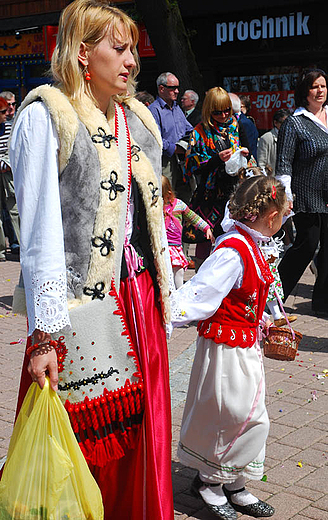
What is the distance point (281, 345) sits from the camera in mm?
3566

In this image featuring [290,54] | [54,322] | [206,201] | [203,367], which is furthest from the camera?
[290,54]

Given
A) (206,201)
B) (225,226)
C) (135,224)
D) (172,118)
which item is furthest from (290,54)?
(135,224)

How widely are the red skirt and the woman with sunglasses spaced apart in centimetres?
391

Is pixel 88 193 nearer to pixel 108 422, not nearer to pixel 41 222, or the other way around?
pixel 41 222

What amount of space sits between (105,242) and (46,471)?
773 millimetres

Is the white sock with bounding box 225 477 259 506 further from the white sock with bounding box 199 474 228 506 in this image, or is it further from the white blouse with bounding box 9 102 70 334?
the white blouse with bounding box 9 102 70 334

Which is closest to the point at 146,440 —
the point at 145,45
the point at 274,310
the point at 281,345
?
the point at 281,345

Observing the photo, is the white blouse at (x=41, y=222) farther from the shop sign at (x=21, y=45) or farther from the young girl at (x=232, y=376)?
the shop sign at (x=21, y=45)

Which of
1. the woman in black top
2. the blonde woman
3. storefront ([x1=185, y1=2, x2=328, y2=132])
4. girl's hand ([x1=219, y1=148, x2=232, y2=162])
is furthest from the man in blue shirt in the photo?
the blonde woman

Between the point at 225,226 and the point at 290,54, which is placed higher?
the point at 290,54

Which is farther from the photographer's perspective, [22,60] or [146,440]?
[22,60]

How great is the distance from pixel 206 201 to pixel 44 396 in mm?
4588

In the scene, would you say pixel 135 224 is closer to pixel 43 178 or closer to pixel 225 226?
pixel 43 178

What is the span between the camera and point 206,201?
6926mm
